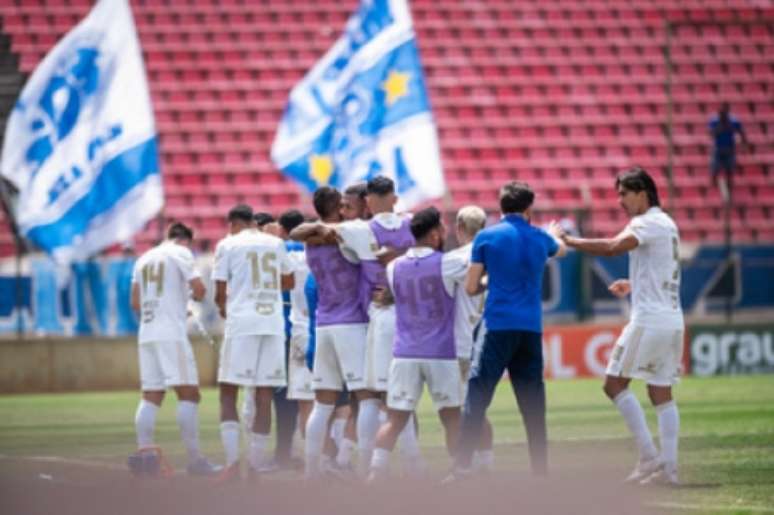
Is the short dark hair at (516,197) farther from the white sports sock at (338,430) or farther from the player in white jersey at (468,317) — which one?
the white sports sock at (338,430)

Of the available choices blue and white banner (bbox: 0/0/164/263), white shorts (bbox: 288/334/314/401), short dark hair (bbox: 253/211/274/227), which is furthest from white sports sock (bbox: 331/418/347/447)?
blue and white banner (bbox: 0/0/164/263)

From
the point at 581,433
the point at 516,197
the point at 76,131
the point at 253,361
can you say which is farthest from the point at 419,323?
the point at 76,131

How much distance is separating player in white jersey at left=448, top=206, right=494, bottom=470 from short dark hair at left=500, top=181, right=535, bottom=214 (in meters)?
0.46

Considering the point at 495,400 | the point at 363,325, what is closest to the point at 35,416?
the point at 495,400

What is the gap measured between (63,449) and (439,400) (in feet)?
18.5

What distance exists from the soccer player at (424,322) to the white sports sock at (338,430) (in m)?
1.99

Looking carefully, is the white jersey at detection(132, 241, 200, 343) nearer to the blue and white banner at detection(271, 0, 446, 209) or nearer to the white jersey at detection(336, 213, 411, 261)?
the white jersey at detection(336, 213, 411, 261)

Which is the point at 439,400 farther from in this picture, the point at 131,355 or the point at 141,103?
the point at 131,355

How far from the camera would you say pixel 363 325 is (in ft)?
44.0

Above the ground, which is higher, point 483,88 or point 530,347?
point 483,88

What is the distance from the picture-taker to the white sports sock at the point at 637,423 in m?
13.0

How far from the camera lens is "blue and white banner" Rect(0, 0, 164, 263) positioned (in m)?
24.0

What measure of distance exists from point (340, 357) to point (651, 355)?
2112 millimetres

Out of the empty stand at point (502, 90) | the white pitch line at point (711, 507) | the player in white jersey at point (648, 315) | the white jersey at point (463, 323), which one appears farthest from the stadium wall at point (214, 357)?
the white pitch line at point (711, 507)
